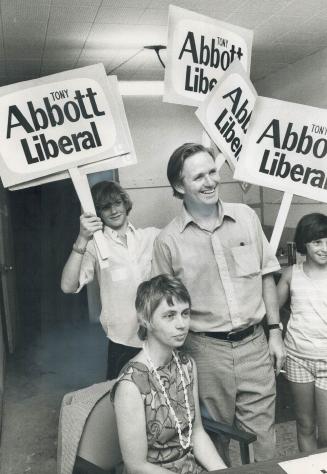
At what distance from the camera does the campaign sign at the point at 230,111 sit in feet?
7.18

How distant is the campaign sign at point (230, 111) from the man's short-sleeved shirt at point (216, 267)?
306mm

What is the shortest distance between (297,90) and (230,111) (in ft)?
11.7

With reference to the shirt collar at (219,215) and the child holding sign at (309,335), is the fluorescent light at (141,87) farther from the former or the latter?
the shirt collar at (219,215)

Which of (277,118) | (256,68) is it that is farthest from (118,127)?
(256,68)

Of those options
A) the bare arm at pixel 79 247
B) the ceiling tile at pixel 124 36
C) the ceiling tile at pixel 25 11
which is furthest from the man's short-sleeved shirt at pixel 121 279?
the ceiling tile at pixel 124 36

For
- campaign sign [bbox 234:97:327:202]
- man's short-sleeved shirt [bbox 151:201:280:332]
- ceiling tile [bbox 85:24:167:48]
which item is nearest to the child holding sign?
campaign sign [bbox 234:97:327:202]

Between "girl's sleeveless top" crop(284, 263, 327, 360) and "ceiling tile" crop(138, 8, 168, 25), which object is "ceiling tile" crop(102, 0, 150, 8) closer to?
"ceiling tile" crop(138, 8, 168, 25)

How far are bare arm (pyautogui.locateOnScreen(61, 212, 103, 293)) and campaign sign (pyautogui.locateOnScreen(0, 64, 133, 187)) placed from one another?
21 cm

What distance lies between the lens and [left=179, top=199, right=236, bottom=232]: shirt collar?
2062 mm

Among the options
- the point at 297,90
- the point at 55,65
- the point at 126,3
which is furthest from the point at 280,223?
the point at 297,90

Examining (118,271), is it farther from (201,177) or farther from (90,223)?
(201,177)

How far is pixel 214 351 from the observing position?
6.69ft

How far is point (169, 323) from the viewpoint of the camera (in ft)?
5.89

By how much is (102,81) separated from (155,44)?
2.75m
